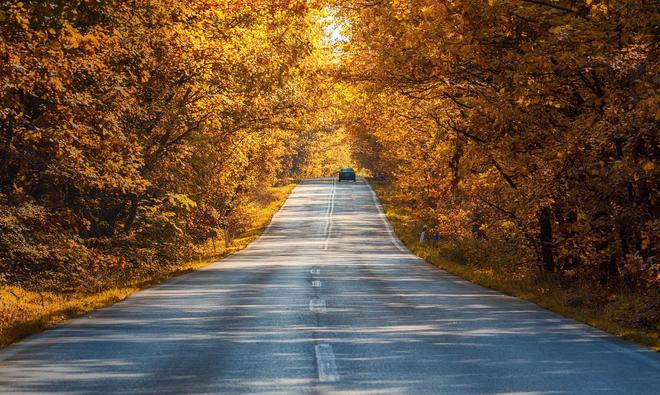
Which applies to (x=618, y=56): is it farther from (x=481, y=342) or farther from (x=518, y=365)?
(x=518, y=365)

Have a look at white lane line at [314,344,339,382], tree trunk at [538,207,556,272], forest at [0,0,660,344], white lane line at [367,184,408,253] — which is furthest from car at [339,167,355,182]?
white lane line at [314,344,339,382]

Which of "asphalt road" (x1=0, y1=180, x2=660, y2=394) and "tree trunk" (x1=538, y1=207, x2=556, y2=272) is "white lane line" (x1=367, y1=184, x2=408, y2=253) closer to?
"tree trunk" (x1=538, y1=207, x2=556, y2=272)

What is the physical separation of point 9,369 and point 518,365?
209 inches

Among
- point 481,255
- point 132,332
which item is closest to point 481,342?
→ point 132,332

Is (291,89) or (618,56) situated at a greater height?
(291,89)

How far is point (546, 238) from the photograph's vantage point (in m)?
21.5

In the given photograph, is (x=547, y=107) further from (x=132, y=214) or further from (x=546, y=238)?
(x=132, y=214)

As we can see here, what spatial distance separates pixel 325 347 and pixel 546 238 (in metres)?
12.2

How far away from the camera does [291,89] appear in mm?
32219

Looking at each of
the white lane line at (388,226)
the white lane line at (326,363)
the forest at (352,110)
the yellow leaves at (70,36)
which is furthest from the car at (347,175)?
the white lane line at (326,363)

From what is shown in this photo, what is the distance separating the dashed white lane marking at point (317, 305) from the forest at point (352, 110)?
13.7 feet

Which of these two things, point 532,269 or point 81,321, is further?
point 532,269

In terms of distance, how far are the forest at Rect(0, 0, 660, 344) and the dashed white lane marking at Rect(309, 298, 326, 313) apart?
4177 mm

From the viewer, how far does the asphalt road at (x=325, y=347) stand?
8367mm
